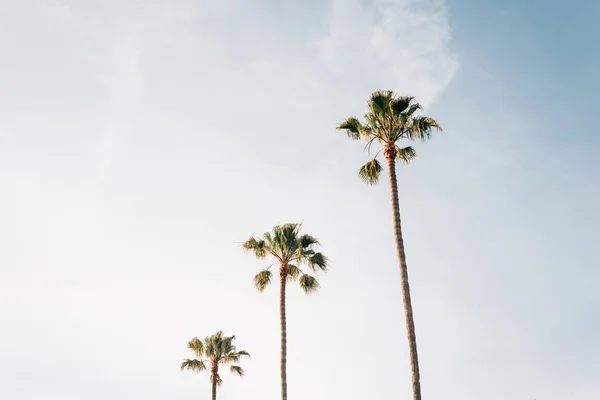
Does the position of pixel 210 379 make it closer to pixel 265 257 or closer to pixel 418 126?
pixel 265 257

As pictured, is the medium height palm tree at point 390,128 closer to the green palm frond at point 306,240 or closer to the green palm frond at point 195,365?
the green palm frond at point 306,240

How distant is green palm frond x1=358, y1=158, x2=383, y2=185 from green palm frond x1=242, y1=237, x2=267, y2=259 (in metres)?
9.04

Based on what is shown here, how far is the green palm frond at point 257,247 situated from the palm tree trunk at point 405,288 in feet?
36.1

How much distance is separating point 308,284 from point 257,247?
408 centimetres

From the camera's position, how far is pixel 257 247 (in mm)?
32594

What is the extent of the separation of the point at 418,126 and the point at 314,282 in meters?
12.2

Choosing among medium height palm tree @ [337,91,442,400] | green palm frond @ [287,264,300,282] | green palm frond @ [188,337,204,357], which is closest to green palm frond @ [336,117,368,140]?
medium height palm tree @ [337,91,442,400]

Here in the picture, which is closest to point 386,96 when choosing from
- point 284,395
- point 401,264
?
point 401,264

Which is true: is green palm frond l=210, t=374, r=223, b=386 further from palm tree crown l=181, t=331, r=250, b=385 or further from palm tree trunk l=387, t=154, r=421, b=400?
palm tree trunk l=387, t=154, r=421, b=400

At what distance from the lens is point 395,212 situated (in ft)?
79.5

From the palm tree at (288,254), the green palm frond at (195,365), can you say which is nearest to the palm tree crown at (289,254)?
the palm tree at (288,254)

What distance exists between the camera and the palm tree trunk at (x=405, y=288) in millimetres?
20797

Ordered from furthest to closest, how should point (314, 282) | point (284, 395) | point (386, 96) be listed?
point (314, 282), point (284, 395), point (386, 96)

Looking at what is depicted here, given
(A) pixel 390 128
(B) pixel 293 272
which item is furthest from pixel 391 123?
(B) pixel 293 272
